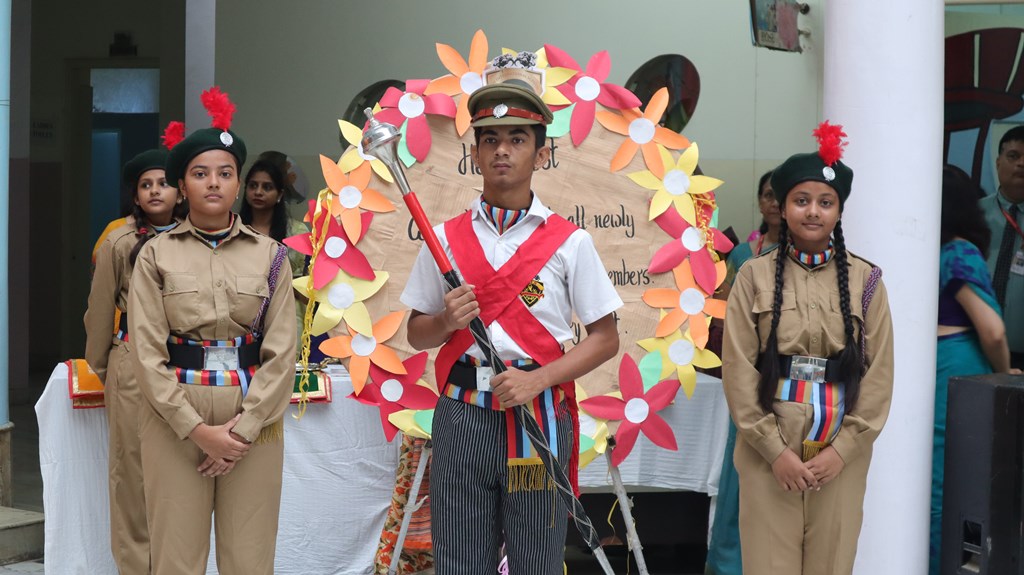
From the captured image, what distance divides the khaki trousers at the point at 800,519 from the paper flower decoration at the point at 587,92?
4.23 feet

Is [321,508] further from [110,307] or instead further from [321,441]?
[110,307]

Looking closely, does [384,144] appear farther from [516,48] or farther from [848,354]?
[516,48]

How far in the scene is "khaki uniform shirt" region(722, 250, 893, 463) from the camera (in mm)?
3555

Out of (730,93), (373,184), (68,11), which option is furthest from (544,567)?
(68,11)

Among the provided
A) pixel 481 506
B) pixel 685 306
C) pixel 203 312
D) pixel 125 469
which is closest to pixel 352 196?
pixel 203 312

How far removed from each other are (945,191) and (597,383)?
1.75 metres

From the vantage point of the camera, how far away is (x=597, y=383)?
14.1 feet

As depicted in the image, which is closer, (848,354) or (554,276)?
(554,276)

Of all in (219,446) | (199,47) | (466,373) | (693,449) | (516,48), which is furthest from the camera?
(199,47)

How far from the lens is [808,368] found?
3582 millimetres

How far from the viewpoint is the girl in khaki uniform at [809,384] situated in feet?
11.7

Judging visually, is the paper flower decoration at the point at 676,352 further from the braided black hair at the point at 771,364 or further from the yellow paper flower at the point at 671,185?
the braided black hair at the point at 771,364

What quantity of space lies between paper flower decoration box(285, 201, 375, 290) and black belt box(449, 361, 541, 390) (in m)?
1.21

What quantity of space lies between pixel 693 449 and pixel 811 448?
5.09ft
